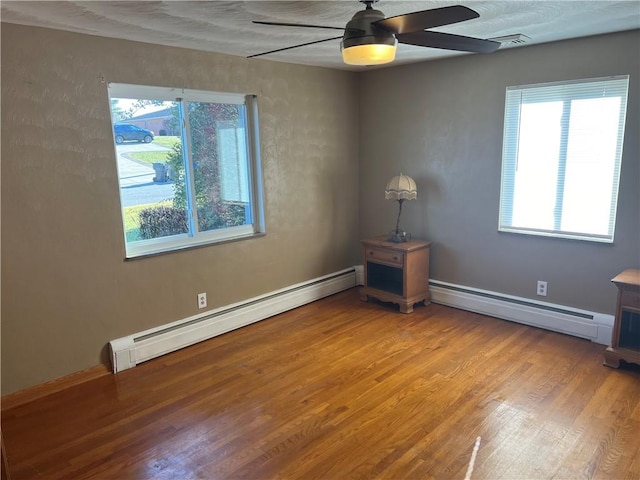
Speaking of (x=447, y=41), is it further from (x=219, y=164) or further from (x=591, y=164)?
(x=219, y=164)

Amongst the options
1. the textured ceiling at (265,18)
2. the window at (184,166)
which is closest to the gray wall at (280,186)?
the window at (184,166)

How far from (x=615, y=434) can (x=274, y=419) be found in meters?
1.84

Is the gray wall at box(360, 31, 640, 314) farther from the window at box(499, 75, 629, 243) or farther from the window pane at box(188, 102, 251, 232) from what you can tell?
the window pane at box(188, 102, 251, 232)

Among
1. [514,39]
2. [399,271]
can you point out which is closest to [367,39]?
[514,39]

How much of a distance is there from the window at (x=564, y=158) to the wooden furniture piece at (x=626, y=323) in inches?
21.1

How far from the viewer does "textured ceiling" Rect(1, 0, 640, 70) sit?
7.61 feet

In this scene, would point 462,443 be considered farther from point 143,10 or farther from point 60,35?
point 60,35

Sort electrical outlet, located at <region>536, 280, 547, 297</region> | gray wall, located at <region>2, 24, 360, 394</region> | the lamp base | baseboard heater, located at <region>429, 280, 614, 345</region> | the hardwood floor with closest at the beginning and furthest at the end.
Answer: the hardwood floor, gray wall, located at <region>2, 24, 360, 394</region>, baseboard heater, located at <region>429, 280, 614, 345</region>, electrical outlet, located at <region>536, 280, 547, 297</region>, the lamp base

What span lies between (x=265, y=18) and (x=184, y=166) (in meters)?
1.45

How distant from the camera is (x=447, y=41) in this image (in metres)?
2.22

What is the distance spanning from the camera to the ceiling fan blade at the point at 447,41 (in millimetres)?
2129

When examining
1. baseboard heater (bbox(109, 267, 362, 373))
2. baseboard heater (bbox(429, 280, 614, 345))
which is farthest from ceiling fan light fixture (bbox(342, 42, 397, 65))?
baseboard heater (bbox(429, 280, 614, 345))

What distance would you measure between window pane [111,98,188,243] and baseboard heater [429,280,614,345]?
2600 millimetres

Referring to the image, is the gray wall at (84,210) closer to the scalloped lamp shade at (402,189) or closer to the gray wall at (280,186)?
the gray wall at (280,186)
